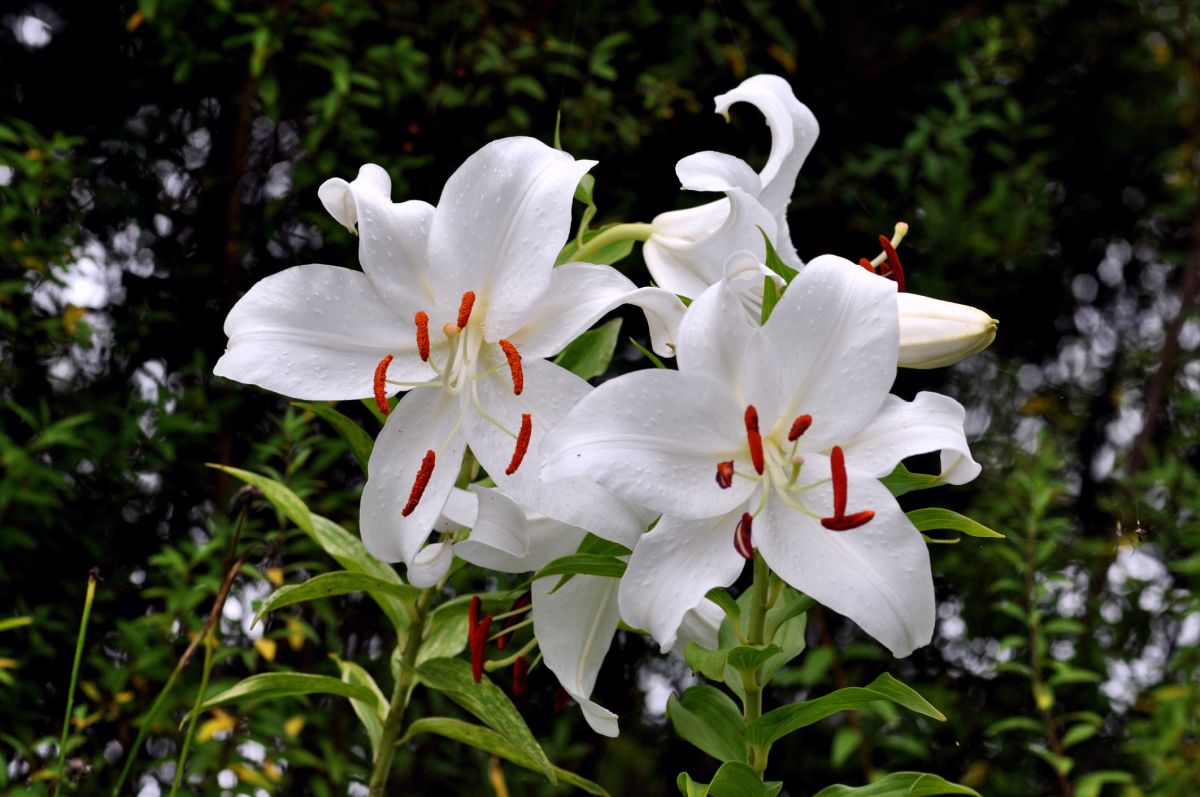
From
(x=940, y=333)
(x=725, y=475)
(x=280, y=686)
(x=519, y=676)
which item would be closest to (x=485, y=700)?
(x=519, y=676)

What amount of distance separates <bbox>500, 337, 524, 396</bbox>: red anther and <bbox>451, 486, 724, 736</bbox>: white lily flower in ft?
0.18

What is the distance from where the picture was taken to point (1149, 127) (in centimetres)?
216

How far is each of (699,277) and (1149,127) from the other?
5.92ft

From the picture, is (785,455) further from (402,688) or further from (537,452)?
(402,688)

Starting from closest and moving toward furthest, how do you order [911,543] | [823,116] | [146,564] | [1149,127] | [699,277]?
[911,543] → [699,277] → [146,564] → [823,116] → [1149,127]

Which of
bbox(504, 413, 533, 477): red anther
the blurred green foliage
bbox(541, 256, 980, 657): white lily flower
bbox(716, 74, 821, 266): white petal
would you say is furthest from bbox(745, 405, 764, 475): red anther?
the blurred green foliage

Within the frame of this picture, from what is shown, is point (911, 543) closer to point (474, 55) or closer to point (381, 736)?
point (381, 736)

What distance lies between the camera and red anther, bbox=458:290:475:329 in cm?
59

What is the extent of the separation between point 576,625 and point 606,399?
186 mm

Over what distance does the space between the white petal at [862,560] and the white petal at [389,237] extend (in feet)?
0.73

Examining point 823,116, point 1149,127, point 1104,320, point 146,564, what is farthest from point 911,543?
A: point 1149,127

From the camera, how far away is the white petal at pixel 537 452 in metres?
0.57

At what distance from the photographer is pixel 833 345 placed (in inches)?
21.9

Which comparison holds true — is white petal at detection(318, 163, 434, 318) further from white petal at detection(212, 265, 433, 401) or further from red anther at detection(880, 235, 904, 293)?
red anther at detection(880, 235, 904, 293)
